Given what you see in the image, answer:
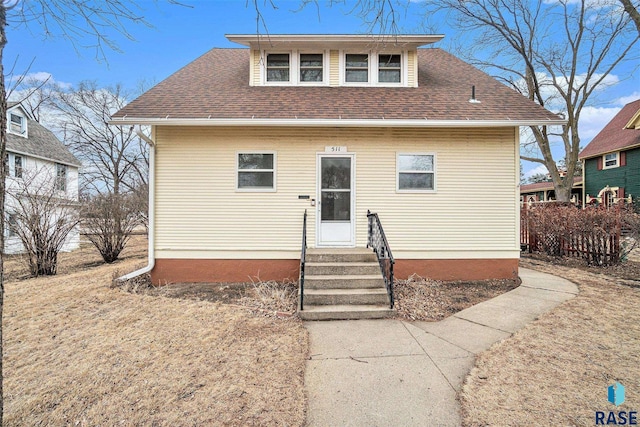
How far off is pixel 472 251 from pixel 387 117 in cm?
364

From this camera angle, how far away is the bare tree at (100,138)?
23188 mm

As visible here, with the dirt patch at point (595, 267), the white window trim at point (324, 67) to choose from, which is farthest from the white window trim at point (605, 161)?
the white window trim at point (324, 67)

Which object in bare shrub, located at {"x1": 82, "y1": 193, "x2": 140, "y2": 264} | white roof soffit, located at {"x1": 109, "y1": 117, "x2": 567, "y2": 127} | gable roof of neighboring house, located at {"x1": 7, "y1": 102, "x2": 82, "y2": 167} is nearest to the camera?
white roof soffit, located at {"x1": 109, "y1": 117, "x2": 567, "y2": 127}

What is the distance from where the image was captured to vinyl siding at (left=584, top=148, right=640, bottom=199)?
54.1ft

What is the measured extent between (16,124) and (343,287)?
2040 centimetres

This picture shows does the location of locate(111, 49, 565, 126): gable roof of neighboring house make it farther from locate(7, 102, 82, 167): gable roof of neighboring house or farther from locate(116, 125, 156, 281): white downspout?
locate(7, 102, 82, 167): gable roof of neighboring house

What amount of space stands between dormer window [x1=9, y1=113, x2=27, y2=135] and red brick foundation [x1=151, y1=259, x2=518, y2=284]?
52.4 ft

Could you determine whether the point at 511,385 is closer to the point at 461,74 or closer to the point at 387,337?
the point at 387,337

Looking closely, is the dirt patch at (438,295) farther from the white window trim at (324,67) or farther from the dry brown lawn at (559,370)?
the white window trim at (324,67)

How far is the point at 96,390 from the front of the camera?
2.72 metres

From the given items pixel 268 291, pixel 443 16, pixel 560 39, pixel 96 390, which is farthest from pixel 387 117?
pixel 560 39

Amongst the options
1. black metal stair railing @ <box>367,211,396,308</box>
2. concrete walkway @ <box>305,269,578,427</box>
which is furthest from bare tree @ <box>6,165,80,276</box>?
black metal stair railing @ <box>367,211,396,308</box>

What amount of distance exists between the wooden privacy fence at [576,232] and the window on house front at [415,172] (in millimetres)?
4695

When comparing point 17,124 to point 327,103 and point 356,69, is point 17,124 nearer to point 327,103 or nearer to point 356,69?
point 327,103
